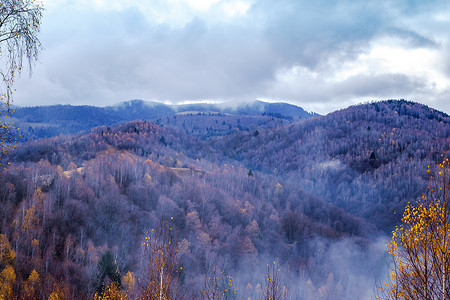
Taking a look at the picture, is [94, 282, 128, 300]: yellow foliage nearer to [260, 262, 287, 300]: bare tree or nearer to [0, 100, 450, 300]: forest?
[260, 262, 287, 300]: bare tree

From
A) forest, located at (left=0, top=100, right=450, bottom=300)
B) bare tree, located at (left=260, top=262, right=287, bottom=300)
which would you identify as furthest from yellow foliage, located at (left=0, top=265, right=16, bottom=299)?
bare tree, located at (left=260, top=262, right=287, bottom=300)

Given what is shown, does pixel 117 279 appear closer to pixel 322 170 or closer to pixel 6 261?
pixel 6 261

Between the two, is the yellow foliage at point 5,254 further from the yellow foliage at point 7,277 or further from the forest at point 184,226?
the yellow foliage at point 7,277

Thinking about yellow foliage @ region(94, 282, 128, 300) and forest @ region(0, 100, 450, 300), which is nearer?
yellow foliage @ region(94, 282, 128, 300)

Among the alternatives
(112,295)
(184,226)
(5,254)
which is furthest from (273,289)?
(184,226)

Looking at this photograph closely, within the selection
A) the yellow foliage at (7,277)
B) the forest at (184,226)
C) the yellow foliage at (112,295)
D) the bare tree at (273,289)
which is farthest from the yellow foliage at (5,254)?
the bare tree at (273,289)

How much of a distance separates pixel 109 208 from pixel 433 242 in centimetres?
9795

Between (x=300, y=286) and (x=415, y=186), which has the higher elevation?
(x=415, y=186)

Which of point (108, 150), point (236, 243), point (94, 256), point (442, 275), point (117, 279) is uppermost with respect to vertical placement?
point (442, 275)

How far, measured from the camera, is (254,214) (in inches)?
4528

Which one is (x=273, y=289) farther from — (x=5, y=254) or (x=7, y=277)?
(x=5, y=254)

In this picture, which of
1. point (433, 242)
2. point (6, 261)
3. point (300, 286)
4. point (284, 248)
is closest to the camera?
point (433, 242)

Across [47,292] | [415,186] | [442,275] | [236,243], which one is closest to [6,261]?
[47,292]

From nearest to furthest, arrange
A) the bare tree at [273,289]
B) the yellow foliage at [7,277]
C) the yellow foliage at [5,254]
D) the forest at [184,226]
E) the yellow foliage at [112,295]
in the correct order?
the bare tree at [273,289], the yellow foliage at [112,295], the yellow foliage at [7,277], the yellow foliage at [5,254], the forest at [184,226]
